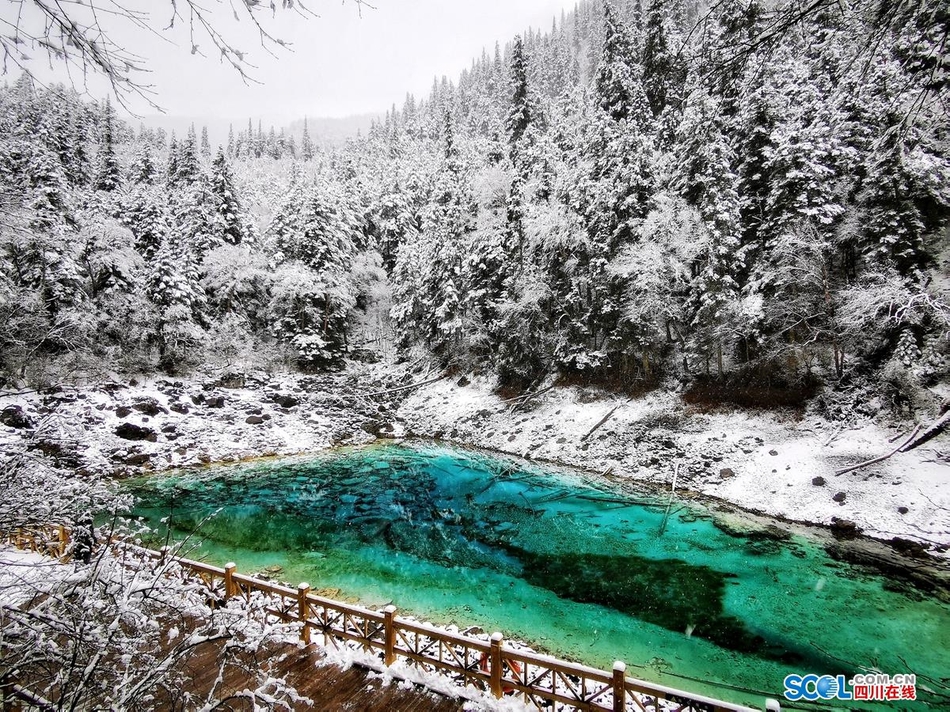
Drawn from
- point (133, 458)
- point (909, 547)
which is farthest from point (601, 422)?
point (133, 458)

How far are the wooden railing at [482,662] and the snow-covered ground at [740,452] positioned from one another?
9.62 m

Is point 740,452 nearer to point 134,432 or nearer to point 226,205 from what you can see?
point 134,432

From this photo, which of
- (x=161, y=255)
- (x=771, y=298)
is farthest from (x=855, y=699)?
(x=161, y=255)

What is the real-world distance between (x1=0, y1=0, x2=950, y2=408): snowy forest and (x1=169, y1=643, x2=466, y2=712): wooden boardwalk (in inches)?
216

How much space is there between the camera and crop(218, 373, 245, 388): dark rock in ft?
91.7

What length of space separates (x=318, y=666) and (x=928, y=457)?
1694cm

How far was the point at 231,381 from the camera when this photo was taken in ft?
92.6

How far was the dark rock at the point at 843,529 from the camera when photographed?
1195cm

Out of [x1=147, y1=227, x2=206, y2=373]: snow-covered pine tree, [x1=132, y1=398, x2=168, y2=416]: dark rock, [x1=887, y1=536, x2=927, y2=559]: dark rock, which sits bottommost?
[x1=887, y1=536, x2=927, y2=559]: dark rock

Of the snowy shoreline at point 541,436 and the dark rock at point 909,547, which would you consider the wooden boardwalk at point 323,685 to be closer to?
the snowy shoreline at point 541,436

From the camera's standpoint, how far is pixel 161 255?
90.7ft

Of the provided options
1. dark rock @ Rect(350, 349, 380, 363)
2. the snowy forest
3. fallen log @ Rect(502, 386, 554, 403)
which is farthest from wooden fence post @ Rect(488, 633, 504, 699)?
dark rock @ Rect(350, 349, 380, 363)

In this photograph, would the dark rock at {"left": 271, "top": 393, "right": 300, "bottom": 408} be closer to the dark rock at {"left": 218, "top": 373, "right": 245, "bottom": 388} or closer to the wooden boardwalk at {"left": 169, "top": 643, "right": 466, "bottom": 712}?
the dark rock at {"left": 218, "top": 373, "right": 245, "bottom": 388}

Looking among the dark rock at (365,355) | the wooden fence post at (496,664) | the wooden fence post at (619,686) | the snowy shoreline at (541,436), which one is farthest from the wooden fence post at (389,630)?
the dark rock at (365,355)
